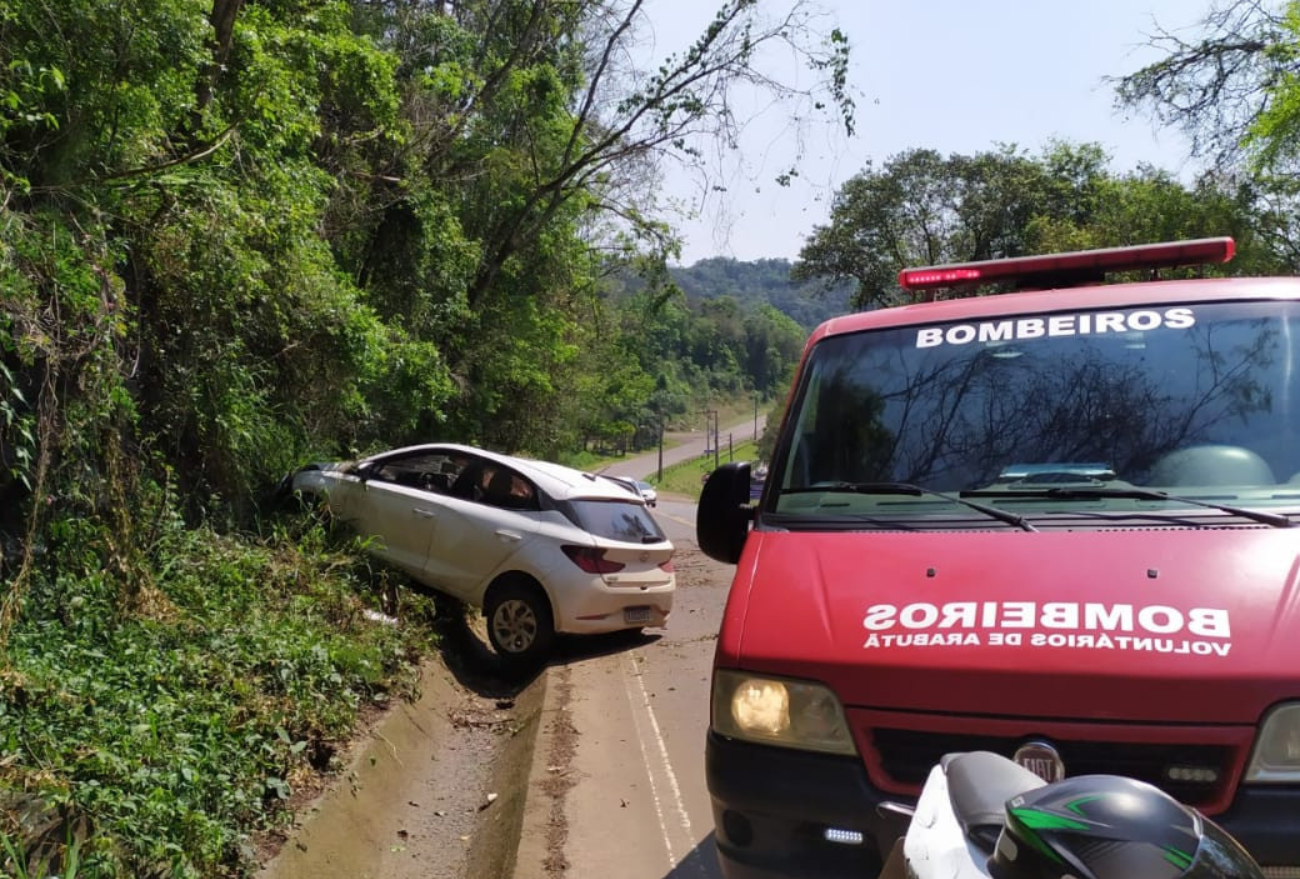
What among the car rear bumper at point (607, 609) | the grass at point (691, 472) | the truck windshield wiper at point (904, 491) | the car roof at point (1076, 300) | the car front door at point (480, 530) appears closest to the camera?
the truck windshield wiper at point (904, 491)

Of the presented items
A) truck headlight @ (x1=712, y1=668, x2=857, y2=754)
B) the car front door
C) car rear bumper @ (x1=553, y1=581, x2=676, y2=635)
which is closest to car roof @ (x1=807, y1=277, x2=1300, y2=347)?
truck headlight @ (x1=712, y1=668, x2=857, y2=754)

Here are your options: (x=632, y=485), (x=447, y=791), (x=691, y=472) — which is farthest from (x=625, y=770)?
(x=691, y=472)

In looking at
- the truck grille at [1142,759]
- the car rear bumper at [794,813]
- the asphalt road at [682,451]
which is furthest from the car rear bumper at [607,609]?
the asphalt road at [682,451]

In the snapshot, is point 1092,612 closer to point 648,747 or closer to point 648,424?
point 648,747

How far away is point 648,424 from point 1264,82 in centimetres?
9527

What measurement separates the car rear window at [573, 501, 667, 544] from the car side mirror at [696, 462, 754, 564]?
4384 millimetres

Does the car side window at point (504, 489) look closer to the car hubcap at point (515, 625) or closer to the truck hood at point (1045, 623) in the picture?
the car hubcap at point (515, 625)

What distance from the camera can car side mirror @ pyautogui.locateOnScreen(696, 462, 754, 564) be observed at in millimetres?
3877

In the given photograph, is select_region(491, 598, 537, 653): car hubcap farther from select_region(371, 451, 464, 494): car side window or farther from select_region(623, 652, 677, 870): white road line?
select_region(371, 451, 464, 494): car side window

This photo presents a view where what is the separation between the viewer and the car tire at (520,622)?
8156 mm

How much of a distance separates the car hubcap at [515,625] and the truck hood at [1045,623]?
537 centimetres

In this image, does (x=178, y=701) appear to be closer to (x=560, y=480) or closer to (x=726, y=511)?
(x=726, y=511)

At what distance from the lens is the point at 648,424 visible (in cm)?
10875

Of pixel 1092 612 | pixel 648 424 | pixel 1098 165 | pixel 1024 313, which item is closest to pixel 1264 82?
pixel 1024 313
